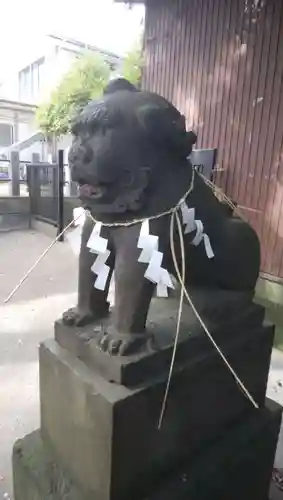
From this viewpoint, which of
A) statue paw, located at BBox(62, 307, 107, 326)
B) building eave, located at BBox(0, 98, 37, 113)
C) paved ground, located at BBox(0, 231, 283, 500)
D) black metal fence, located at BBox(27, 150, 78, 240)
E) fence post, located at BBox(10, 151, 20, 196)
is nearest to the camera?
statue paw, located at BBox(62, 307, 107, 326)

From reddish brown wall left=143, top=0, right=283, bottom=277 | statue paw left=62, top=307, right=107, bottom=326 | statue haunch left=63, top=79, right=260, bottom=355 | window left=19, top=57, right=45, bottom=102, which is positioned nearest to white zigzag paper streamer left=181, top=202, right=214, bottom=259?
statue haunch left=63, top=79, right=260, bottom=355

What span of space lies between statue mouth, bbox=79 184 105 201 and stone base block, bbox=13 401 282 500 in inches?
24.2

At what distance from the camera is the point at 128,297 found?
0.99 meters

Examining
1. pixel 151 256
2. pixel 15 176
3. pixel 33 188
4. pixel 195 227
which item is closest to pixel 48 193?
pixel 33 188

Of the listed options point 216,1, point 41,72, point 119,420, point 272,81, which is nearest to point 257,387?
point 119,420

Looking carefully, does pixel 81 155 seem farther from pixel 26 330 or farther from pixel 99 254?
pixel 26 330

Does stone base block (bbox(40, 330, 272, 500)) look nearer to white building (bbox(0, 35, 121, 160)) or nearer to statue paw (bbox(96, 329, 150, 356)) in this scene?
statue paw (bbox(96, 329, 150, 356))

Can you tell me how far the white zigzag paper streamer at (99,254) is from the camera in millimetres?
1009

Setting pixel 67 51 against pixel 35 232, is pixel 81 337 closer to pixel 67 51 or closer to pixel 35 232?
pixel 35 232

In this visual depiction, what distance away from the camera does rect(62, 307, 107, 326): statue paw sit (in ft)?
3.79

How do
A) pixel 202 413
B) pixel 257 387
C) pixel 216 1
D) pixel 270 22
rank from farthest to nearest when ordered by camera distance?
pixel 216 1
pixel 270 22
pixel 257 387
pixel 202 413

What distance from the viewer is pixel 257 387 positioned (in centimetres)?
134

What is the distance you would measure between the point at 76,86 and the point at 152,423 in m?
8.15

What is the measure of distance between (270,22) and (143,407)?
9.36 feet
